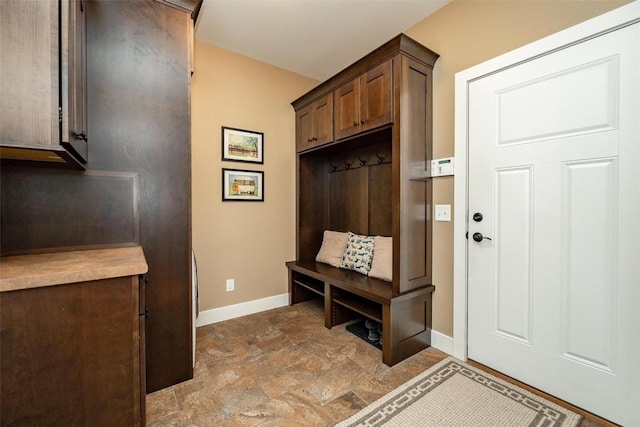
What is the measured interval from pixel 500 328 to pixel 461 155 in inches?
49.1

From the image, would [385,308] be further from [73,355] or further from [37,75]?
[37,75]

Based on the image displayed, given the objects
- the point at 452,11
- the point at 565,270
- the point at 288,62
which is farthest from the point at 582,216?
the point at 288,62

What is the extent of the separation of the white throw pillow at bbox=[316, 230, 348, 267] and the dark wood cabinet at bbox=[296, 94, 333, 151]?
40.6 inches

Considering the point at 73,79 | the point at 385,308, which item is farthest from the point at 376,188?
the point at 73,79

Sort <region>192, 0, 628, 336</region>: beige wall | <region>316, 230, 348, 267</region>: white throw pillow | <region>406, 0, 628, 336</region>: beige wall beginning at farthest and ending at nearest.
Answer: <region>316, 230, 348, 267</region>: white throw pillow
<region>192, 0, 628, 336</region>: beige wall
<region>406, 0, 628, 336</region>: beige wall

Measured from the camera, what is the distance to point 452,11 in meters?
2.09

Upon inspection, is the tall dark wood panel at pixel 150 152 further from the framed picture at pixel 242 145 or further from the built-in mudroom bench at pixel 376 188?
the built-in mudroom bench at pixel 376 188

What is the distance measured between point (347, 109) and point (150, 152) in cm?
162

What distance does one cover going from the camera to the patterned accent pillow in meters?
2.60

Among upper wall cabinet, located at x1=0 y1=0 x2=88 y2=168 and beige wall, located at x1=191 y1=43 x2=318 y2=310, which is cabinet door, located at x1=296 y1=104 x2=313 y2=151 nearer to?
beige wall, located at x1=191 y1=43 x2=318 y2=310

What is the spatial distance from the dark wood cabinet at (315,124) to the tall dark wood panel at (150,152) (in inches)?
51.4

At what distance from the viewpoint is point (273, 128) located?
3074mm

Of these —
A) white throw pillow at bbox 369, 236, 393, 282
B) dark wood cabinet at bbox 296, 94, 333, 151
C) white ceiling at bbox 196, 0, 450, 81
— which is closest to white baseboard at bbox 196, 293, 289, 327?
white throw pillow at bbox 369, 236, 393, 282

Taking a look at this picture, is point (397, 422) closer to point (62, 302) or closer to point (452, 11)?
point (62, 302)
